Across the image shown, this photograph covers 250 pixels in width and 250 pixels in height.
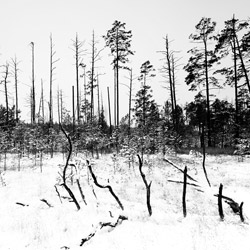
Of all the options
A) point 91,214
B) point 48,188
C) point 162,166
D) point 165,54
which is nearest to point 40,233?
point 91,214

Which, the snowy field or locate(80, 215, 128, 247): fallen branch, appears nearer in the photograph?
the snowy field

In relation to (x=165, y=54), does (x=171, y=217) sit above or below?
below

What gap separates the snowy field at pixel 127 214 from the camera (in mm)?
4965

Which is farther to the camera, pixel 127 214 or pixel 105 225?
pixel 127 214

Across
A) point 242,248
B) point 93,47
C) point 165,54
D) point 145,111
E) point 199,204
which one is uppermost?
point 93,47

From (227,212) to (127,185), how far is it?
536cm

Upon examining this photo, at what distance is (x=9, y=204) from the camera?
8.84 meters

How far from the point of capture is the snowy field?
496cm

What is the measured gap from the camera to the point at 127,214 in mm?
6379

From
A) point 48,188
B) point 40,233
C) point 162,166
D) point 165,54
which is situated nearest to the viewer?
point 40,233

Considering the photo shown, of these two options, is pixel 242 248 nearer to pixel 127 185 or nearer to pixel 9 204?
pixel 127 185

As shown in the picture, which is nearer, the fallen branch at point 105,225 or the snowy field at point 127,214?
the snowy field at point 127,214

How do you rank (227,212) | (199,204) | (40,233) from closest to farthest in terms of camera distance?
(40,233) → (227,212) → (199,204)

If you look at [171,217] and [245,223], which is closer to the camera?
[245,223]
